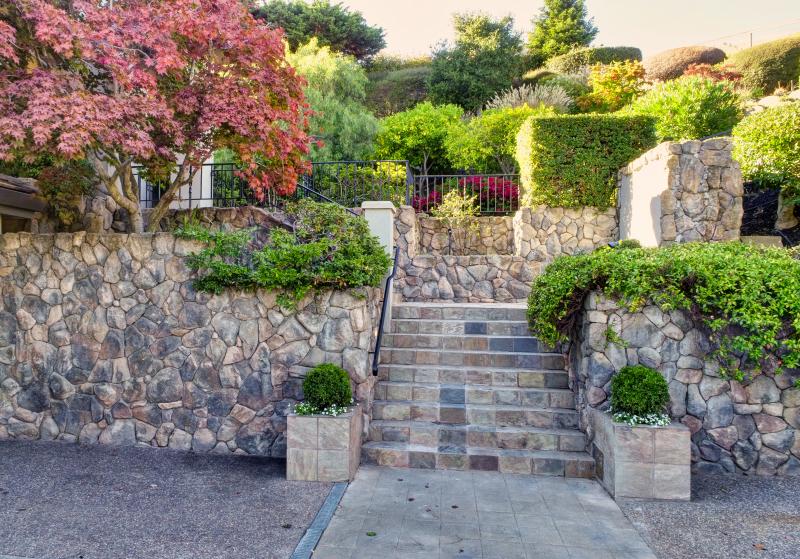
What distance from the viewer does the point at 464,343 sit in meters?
6.05

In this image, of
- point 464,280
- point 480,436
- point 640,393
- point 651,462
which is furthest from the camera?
point 464,280

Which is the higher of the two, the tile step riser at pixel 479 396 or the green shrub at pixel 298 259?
the green shrub at pixel 298 259

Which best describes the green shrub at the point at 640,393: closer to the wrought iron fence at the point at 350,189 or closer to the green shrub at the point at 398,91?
the wrought iron fence at the point at 350,189

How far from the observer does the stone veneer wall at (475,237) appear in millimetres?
9461

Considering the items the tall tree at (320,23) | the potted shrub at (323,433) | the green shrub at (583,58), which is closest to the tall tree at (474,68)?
the green shrub at (583,58)

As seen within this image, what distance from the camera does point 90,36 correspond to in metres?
4.43

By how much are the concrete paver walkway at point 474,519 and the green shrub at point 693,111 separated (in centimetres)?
916

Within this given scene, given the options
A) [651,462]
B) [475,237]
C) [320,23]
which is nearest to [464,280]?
[475,237]

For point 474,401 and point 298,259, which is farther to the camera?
point 474,401

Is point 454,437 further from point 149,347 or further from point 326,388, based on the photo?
point 149,347

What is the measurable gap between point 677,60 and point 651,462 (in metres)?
20.5

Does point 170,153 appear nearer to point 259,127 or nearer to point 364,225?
point 259,127

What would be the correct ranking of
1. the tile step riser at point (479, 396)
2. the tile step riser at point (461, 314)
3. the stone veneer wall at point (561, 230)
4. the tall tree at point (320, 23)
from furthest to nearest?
1. the tall tree at point (320, 23)
2. the stone veneer wall at point (561, 230)
3. the tile step riser at point (461, 314)
4. the tile step riser at point (479, 396)

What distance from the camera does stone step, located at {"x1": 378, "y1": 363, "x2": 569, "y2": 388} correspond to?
5.48m
